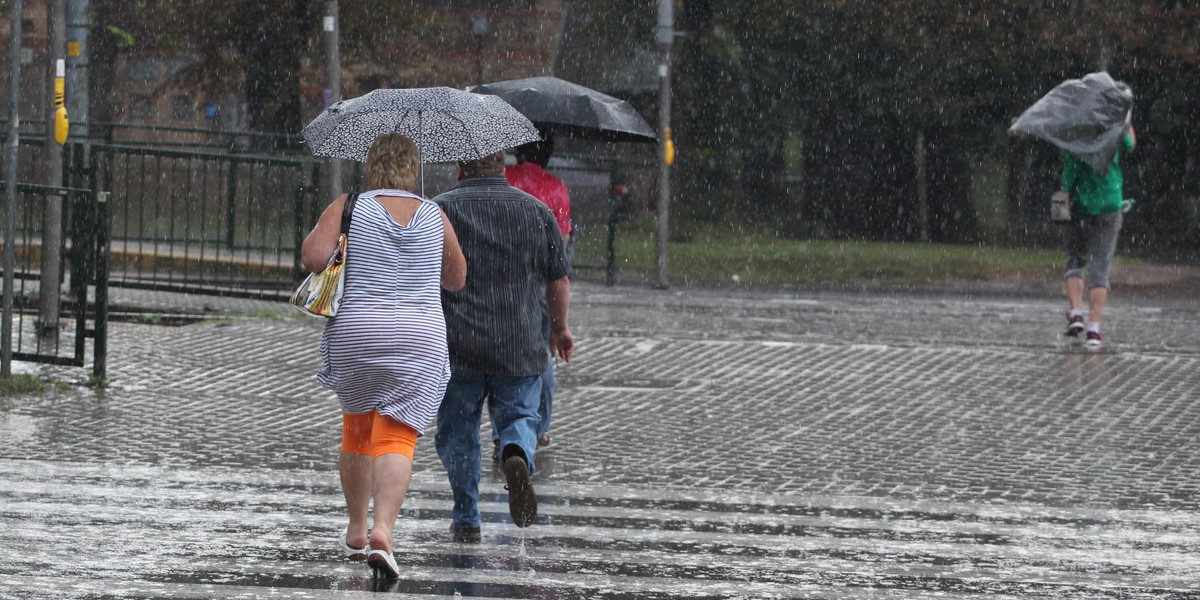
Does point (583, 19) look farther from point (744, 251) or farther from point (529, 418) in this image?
point (529, 418)

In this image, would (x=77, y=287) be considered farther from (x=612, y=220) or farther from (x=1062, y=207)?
(x=612, y=220)

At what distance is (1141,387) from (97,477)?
6861 millimetres

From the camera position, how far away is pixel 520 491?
7.16 meters

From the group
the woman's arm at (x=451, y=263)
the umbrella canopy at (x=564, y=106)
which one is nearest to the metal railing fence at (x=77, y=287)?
the umbrella canopy at (x=564, y=106)

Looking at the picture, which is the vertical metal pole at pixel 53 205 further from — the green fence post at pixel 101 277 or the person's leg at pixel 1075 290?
the person's leg at pixel 1075 290

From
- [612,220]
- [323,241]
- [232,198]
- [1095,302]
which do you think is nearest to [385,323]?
[323,241]

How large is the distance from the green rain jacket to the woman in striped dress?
8.75 metres

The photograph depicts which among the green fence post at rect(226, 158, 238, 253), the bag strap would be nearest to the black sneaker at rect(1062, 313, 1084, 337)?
the green fence post at rect(226, 158, 238, 253)

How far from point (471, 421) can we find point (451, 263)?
84cm

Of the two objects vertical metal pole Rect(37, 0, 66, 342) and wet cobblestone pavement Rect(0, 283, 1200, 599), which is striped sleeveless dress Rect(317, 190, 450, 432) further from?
vertical metal pole Rect(37, 0, 66, 342)

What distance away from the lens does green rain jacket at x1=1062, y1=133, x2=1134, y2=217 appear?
47.6 feet

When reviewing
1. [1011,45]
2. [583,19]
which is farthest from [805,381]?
[583,19]

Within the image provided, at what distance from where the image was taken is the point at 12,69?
36.8ft

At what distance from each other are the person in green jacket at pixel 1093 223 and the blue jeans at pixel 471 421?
25.9ft
